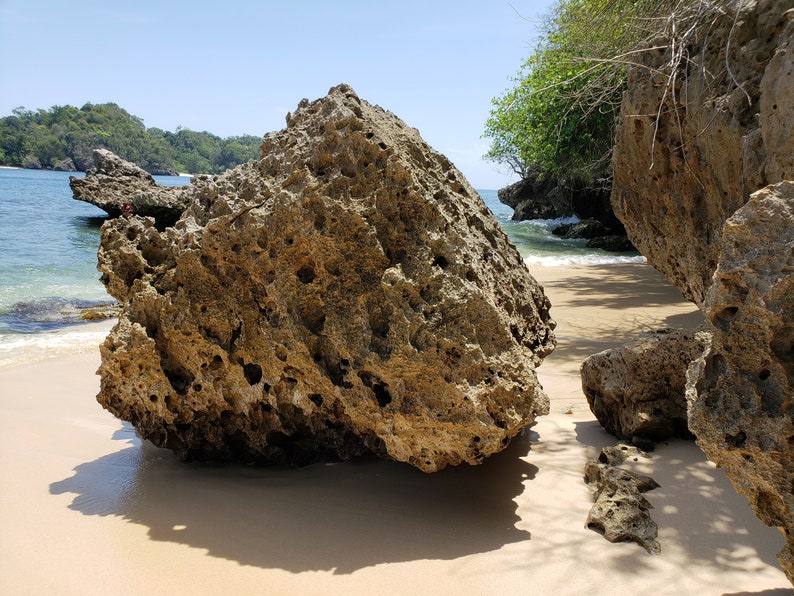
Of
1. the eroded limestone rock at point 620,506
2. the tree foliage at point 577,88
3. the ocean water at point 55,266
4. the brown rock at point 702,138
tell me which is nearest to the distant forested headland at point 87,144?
the ocean water at point 55,266

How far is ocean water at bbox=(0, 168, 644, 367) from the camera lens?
25.5 ft

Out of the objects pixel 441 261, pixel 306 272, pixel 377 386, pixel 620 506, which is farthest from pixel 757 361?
pixel 306 272

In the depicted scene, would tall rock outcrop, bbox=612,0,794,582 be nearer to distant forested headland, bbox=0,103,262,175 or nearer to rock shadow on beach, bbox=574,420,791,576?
rock shadow on beach, bbox=574,420,791,576

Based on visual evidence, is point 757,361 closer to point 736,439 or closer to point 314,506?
point 736,439

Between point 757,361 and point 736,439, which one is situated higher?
point 757,361

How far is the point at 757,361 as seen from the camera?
2.11 metres

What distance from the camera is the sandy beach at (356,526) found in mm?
2553

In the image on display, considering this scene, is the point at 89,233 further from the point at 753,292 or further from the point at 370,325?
the point at 753,292

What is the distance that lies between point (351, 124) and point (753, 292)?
6.73 feet

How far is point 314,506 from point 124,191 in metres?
21.7

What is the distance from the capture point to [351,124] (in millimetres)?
3285

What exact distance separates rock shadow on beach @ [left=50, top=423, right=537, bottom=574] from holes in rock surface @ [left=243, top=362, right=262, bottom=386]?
0.55 meters

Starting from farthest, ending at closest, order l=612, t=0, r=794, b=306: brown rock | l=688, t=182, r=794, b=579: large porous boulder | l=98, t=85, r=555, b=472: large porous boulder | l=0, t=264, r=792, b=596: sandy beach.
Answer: l=612, t=0, r=794, b=306: brown rock → l=98, t=85, r=555, b=472: large porous boulder → l=0, t=264, r=792, b=596: sandy beach → l=688, t=182, r=794, b=579: large porous boulder

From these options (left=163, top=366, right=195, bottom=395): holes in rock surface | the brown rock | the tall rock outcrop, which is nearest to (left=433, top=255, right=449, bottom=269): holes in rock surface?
the tall rock outcrop
